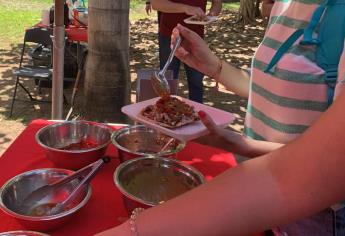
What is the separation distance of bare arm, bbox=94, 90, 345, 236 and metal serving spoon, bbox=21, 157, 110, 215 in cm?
66

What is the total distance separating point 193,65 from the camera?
6.37 ft

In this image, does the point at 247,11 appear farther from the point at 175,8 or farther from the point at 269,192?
the point at 269,192

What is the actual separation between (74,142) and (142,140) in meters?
0.31

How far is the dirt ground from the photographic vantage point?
15.9ft

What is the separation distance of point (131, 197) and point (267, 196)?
2.18ft

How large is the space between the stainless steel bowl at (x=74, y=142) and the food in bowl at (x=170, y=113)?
0.73ft

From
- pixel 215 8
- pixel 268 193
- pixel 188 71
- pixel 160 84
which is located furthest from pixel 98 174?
pixel 215 8

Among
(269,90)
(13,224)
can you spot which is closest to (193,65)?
(269,90)

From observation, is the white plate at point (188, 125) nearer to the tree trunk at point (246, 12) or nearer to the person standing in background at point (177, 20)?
the person standing in background at point (177, 20)

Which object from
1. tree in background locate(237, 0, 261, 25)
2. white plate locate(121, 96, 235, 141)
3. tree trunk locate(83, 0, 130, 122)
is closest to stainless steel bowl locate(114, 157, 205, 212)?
white plate locate(121, 96, 235, 141)

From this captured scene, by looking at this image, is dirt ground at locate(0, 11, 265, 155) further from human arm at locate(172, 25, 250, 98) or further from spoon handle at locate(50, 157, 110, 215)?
spoon handle at locate(50, 157, 110, 215)

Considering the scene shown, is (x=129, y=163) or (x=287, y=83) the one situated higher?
(x=287, y=83)

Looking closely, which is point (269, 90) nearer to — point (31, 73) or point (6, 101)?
point (31, 73)

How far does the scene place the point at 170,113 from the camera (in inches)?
71.7
